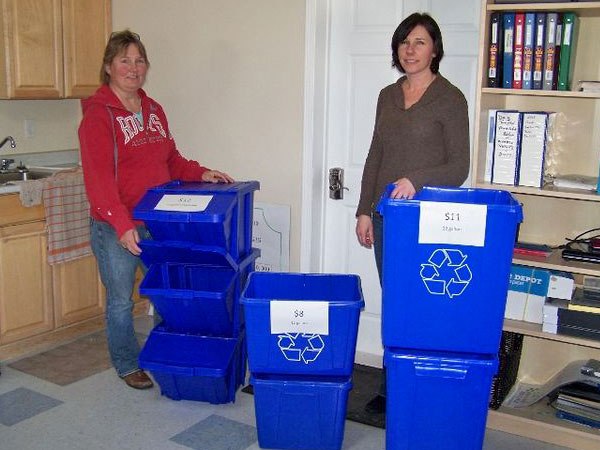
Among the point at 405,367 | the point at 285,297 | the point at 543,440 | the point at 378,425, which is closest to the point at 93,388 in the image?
the point at 285,297

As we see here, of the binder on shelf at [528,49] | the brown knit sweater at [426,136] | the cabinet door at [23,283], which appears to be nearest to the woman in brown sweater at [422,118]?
the brown knit sweater at [426,136]

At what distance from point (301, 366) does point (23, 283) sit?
168 cm

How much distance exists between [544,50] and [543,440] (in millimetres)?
1494

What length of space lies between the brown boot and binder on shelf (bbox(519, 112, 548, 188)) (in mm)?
1835

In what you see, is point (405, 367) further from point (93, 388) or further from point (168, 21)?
point (168, 21)

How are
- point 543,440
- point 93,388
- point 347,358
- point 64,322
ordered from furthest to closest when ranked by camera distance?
Answer: point 64,322
point 93,388
point 543,440
point 347,358

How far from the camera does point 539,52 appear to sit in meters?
2.55

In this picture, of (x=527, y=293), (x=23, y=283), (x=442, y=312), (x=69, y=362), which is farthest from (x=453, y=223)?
(x=23, y=283)

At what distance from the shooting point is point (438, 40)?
2586 mm

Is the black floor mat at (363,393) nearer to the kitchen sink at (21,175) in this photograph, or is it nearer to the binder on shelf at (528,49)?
the binder on shelf at (528,49)

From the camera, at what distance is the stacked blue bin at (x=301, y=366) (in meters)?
2.44

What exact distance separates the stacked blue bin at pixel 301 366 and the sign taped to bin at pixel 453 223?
421 mm

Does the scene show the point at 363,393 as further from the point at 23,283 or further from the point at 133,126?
A: the point at 23,283

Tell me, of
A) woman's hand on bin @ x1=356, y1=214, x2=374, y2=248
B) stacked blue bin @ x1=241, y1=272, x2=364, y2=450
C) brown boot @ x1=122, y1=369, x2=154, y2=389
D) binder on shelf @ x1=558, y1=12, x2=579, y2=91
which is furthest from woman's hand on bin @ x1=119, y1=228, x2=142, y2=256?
binder on shelf @ x1=558, y1=12, x2=579, y2=91
